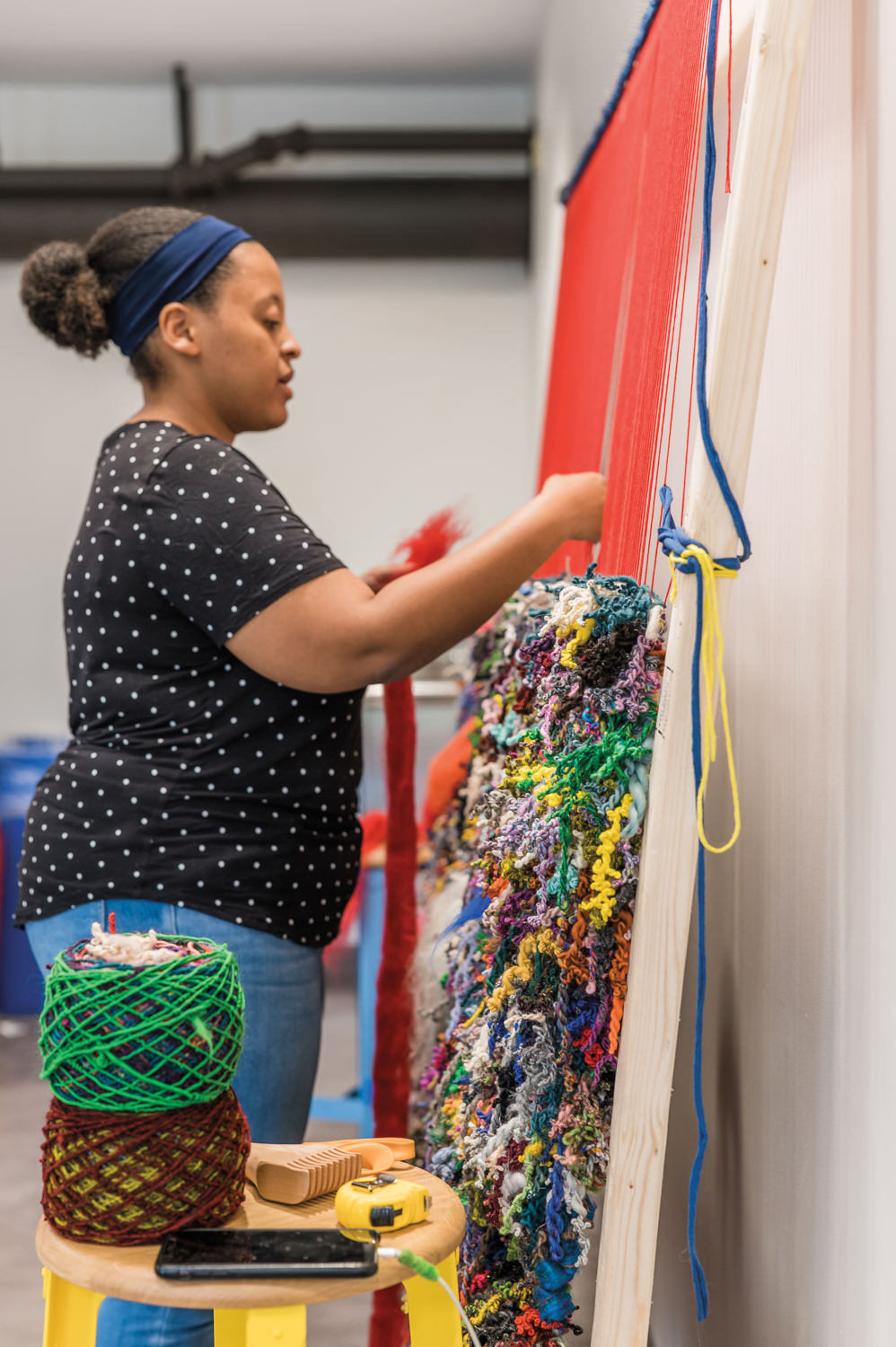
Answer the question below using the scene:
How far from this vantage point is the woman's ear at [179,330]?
1.22 m

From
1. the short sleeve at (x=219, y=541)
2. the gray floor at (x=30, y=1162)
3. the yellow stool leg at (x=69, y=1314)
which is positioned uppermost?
the short sleeve at (x=219, y=541)

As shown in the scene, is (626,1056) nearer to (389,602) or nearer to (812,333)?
(389,602)

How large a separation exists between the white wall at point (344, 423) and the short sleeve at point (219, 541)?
10.0 ft

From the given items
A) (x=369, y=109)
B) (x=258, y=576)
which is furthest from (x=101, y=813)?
(x=369, y=109)

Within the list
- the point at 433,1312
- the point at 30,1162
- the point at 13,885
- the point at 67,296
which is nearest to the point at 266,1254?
the point at 433,1312

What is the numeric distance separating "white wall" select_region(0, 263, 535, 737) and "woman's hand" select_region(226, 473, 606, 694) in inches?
123

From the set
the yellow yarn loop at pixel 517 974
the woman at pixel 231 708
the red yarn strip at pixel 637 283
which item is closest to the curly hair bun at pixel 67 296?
the woman at pixel 231 708

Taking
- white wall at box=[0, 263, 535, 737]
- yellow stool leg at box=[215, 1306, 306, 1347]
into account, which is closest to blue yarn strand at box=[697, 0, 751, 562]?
yellow stool leg at box=[215, 1306, 306, 1347]

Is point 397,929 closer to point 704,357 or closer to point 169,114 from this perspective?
point 704,357

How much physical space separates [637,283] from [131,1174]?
34.6 inches

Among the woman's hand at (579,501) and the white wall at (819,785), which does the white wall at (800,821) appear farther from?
the woman's hand at (579,501)

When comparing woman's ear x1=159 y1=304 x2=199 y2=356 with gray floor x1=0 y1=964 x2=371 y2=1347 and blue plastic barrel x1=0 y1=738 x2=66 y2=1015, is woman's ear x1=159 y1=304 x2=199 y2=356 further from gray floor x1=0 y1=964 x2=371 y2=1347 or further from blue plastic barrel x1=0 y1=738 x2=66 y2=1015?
blue plastic barrel x1=0 y1=738 x2=66 y2=1015

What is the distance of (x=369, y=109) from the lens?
4125 millimetres

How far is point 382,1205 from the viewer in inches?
29.3
